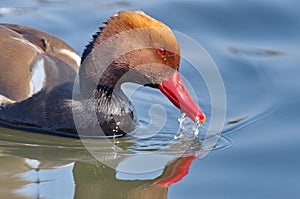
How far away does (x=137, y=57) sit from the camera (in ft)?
20.5

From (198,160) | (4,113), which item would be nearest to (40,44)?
(4,113)

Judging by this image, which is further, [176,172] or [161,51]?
[161,51]

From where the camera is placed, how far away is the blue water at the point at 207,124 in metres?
5.74

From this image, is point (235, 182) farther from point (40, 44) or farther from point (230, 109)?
point (40, 44)

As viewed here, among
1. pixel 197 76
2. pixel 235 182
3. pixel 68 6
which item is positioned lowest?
pixel 235 182

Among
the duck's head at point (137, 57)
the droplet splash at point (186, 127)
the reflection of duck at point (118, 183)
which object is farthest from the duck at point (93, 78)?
the reflection of duck at point (118, 183)

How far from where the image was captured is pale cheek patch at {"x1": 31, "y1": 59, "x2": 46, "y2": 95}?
259 inches

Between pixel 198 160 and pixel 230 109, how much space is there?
965 mm

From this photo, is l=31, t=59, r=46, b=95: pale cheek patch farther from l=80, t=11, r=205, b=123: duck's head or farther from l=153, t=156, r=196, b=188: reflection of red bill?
l=153, t=156, r=196, b=188: reflection of red bill

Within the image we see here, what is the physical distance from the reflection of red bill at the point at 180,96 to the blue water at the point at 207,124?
0.29 meters

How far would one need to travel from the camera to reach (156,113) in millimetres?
6957

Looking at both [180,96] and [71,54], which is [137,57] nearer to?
[180,96]

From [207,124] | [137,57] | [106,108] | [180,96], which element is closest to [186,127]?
[207,124]

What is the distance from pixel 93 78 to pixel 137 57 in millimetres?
409
